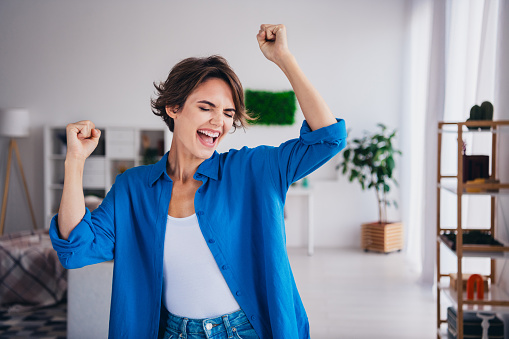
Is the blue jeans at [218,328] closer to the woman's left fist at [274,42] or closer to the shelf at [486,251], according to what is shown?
the woman's left fist at [274,42]

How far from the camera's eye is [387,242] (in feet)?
19.3

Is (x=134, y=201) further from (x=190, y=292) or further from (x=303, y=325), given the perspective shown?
(x=303, y=325)

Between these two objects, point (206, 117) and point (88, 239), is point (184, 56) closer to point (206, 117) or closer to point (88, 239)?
point (206, 117)

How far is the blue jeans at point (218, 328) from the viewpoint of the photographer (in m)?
1.20

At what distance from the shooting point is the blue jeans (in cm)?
120

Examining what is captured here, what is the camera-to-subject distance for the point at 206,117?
130 centimetres

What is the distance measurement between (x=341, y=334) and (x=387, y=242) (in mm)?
2658

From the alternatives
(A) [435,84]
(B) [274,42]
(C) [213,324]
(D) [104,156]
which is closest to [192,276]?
(C) [213,324]

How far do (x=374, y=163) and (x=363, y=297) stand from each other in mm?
2138

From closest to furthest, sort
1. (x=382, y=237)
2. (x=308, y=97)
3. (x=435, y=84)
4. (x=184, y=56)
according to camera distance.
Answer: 1. (x=308, y=97)
2. (x=435, y=84)
3. (x=382, y=237)
4. (x=184, y=56)

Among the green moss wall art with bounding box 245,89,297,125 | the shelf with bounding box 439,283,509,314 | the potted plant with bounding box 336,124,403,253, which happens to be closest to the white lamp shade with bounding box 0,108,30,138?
the green moss wall art with bounding box 245,89,297,125

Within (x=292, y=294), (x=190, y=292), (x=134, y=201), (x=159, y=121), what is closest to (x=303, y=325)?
(x=292, y=294)

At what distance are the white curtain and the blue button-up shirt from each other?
2.27 meters

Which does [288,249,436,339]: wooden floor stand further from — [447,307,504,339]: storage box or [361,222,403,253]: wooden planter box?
[447,307,504,339]: storage box
